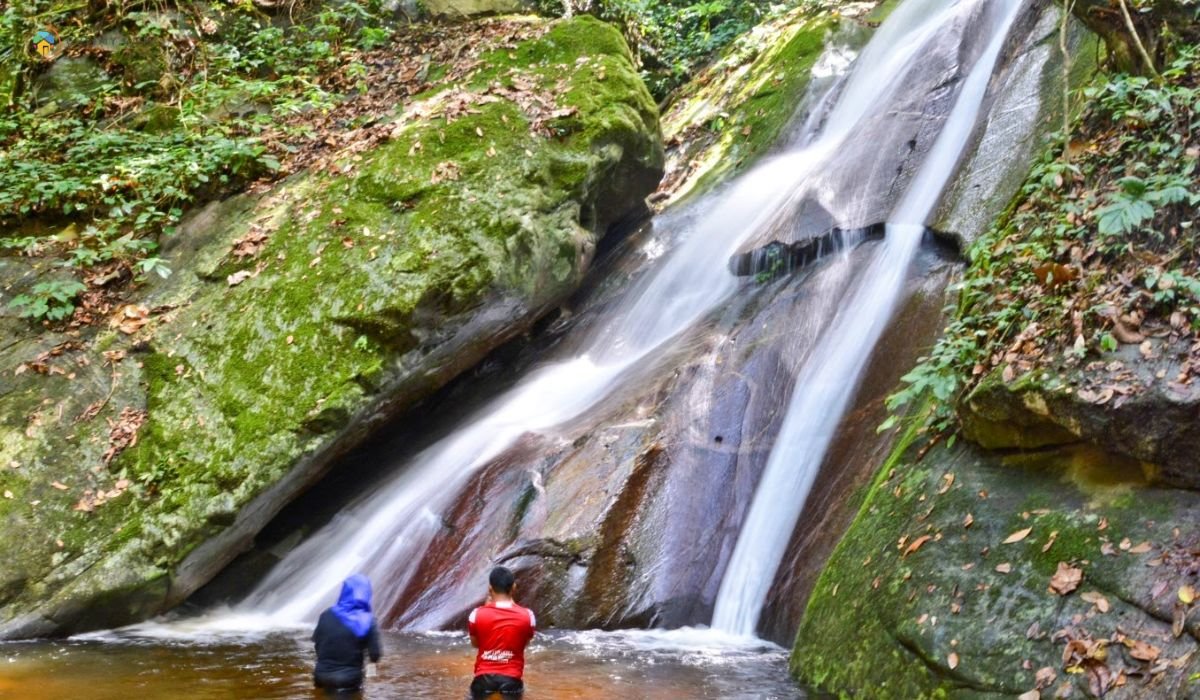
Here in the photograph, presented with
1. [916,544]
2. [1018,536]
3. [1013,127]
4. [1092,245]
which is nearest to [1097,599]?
[1018,536]

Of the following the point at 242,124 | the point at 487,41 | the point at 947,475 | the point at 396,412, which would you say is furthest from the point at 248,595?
the point at 487,41

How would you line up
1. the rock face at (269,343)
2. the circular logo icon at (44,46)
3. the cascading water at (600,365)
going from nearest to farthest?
the rock face at (269,343)
the cascading water at (600,365)
the circular logo icon at (44,46)

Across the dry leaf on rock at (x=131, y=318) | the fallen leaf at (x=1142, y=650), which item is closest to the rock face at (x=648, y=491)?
the fallen leaf at (x=1142, y=650)

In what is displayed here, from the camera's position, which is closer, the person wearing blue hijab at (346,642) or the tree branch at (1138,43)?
the person wearing blue hijab at (346,642)

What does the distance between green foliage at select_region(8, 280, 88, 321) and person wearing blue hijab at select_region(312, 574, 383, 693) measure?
4.97 metres

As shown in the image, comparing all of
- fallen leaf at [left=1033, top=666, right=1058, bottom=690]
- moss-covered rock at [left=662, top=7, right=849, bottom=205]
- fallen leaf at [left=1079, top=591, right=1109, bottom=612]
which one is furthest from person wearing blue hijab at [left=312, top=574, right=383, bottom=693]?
moss-covered rock at [left=662, top=7, right=849, bottom=205]

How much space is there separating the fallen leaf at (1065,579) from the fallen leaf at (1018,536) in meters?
0.28

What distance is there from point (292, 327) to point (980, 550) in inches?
249

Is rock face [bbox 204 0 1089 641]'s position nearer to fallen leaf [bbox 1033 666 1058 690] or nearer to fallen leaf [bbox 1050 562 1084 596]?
fallen leaf [bbox 1050 562 1084 596]

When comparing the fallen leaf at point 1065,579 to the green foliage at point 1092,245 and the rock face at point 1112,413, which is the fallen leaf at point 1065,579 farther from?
the green foliage at point 1092,245

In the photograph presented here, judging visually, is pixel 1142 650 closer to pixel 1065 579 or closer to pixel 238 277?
pixel 1065 579

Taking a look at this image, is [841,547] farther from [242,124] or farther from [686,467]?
[242,124]

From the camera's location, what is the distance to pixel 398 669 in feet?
20.1

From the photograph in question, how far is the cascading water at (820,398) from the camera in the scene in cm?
721
